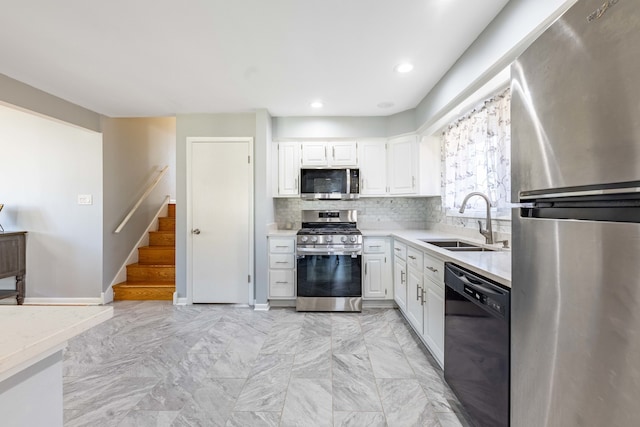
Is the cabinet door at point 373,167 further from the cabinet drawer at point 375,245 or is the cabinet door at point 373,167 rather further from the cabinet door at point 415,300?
the cabinet door at point 415,300

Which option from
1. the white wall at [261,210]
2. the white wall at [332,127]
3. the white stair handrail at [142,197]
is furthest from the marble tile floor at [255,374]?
the white wall at [332,127]

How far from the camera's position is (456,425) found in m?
1.57

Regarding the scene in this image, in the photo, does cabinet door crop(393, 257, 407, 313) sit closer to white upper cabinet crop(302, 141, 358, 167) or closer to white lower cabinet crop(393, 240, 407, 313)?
white lower cabinet crop(393, 240, 407, 313)

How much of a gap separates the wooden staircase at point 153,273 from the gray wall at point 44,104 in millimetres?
1791

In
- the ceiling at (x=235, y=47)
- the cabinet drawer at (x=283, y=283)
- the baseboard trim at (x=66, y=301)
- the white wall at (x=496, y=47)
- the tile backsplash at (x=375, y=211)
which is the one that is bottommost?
the baseboard trim at (x=66, y=301)

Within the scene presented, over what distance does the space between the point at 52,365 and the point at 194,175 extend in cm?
307

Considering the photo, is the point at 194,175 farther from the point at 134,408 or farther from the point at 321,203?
the point at 134,408

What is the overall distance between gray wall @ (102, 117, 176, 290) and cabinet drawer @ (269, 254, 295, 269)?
222cm

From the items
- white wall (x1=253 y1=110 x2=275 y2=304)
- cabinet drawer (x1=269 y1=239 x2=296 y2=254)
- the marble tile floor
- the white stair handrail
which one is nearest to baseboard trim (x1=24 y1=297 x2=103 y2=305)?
the marble tile floor

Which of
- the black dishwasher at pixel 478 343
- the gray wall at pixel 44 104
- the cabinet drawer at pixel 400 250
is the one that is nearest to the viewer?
the black dishwasher at pixel 478 343

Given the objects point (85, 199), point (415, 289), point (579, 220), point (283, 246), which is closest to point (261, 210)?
point (283, 246)

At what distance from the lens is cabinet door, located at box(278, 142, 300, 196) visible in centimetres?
371

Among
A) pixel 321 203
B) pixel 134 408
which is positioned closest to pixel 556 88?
pixel 134 408

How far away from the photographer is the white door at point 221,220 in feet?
11.6
